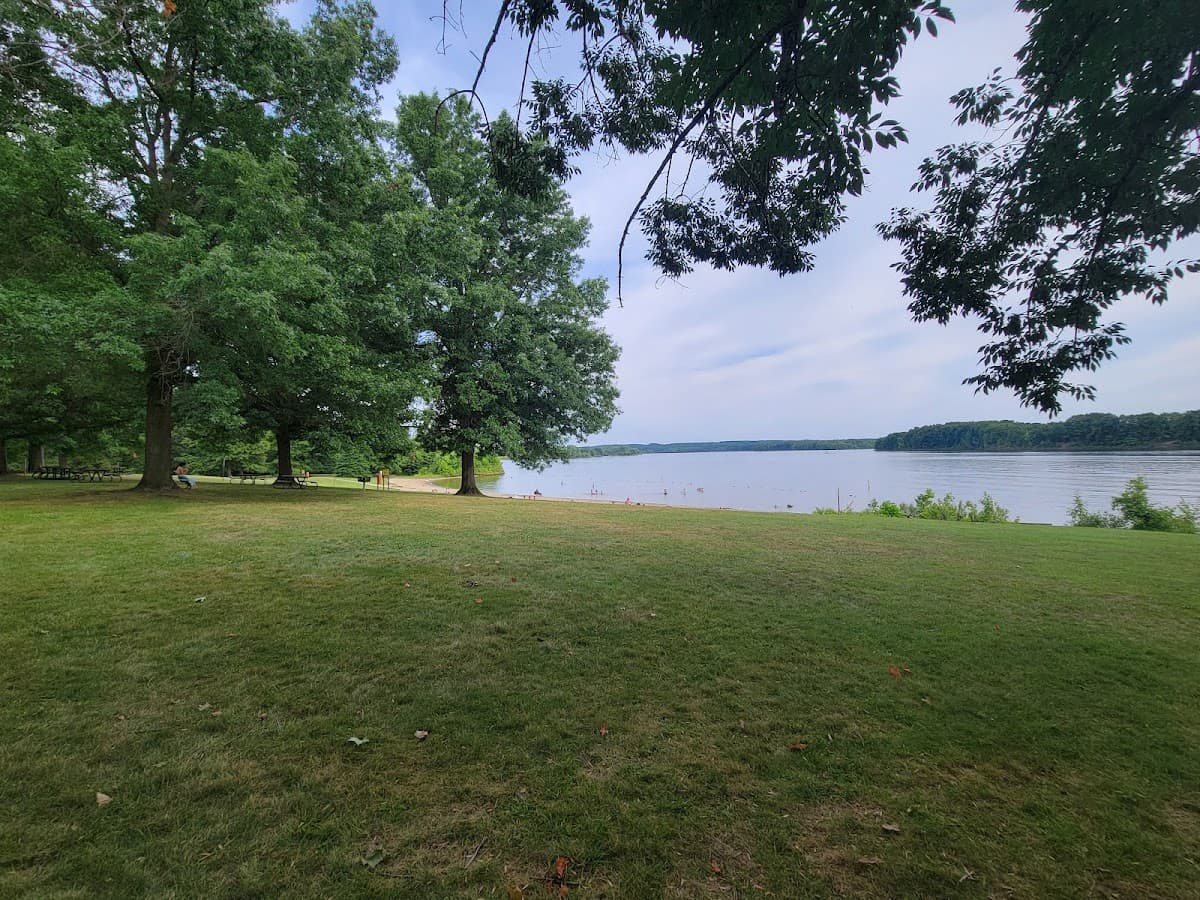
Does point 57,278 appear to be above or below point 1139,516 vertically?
above

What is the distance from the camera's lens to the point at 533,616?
4.47 meters

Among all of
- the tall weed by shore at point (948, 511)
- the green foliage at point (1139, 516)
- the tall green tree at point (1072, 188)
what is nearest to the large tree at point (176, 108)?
the tall green tree at point (1072, 188)

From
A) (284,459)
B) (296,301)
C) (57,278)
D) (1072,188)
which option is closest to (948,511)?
(1072,188)

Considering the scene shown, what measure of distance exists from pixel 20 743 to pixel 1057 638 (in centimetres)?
692

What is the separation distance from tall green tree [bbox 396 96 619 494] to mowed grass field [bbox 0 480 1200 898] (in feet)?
41.0

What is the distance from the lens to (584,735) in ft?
8.76

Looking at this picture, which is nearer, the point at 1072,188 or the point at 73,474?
the point at 1072,188

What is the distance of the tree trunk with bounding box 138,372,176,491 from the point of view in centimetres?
1189

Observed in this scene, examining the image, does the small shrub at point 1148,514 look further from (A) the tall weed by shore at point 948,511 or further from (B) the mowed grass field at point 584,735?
(B) the mowed grass field at point 584,735

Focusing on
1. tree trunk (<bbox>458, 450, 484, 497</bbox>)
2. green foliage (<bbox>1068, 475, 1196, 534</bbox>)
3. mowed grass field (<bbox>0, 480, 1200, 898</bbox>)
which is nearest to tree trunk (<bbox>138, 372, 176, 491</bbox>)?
mowed grass field (<bbox>0, 480, 1200, 898</bbox>)

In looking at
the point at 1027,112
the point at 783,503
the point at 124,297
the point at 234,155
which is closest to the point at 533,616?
the point at 1027,112

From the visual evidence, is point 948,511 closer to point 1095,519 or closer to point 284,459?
point 1095,519

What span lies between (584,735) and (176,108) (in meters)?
16.1

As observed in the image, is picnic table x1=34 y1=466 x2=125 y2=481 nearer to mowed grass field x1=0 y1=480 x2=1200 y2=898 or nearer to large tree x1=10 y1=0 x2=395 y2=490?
large tree x1=10 y1=0 x2=395 y2=490
